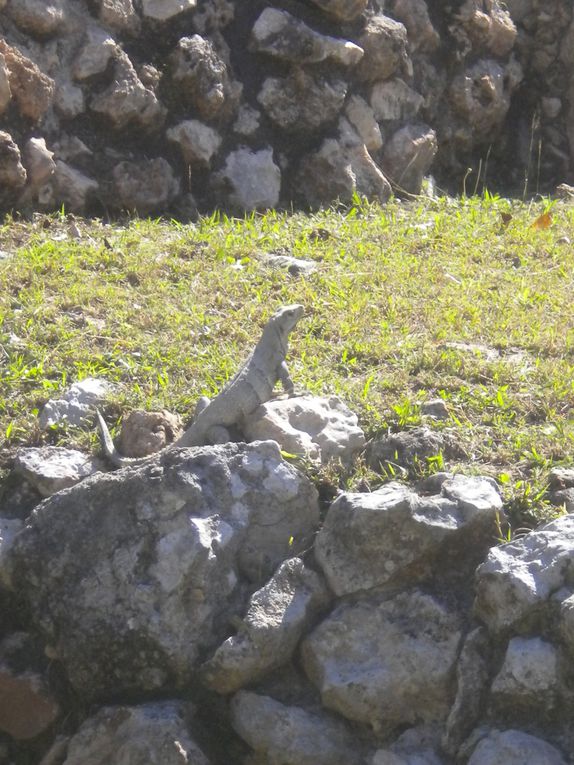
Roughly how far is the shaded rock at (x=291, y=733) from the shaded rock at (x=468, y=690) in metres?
0.34

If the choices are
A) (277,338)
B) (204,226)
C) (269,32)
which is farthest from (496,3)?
(277,338)

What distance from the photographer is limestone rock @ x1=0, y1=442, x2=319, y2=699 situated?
151 inches

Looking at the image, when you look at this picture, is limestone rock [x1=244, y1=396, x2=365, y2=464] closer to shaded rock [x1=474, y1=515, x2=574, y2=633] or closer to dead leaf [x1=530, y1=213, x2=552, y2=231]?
shaded rock [x1=474, y1=515, x2=574, y2=633]

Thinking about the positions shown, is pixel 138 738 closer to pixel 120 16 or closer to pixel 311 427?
pixel 311 427

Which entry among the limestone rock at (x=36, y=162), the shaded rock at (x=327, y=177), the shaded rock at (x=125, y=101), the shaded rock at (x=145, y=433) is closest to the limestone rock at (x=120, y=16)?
the shaded rock at (x=125, y=101)

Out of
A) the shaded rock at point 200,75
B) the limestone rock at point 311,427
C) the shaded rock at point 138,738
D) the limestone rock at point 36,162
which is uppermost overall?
the shaded rock at point 200,75

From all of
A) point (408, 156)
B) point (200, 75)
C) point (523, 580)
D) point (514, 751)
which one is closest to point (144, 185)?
point (200, 75)

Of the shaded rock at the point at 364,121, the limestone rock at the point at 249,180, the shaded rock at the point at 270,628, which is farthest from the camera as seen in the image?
the shaded rock at the point at 364,121

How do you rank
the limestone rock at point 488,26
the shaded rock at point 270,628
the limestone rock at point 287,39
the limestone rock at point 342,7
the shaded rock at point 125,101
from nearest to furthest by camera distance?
the shaded rock at point 270,628 → the shaded rock at point 125,101 → the limestone rock at point 287,39 → the limestone rock at point 342,7 → the limestone rock at point 488,26

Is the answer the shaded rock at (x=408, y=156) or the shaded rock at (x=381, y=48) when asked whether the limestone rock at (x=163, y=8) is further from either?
the shaded rock at (x=408, y=156)

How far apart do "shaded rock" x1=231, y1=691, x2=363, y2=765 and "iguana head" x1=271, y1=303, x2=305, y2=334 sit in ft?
5.81

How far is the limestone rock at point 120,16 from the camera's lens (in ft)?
22.6

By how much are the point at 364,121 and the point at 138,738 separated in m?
5.23

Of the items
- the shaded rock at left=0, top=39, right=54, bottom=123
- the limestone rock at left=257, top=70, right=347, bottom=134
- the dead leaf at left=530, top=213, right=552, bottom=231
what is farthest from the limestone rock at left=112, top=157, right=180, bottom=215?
the dead leaf at left=530, top=213, right=552, bottom=231
